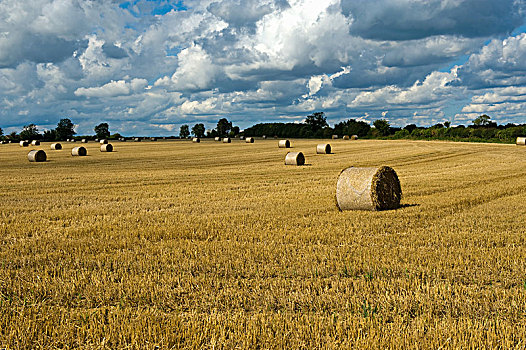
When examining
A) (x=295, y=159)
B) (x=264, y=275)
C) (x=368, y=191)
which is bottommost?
(x=264, y=275)

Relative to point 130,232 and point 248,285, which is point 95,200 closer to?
point 130,232

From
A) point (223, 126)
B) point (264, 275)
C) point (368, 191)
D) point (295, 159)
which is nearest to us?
point (264, 275)

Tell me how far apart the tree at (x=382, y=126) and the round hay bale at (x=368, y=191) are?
8799cm

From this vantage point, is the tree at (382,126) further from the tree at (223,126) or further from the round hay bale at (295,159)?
the round hay bale at (295,159)

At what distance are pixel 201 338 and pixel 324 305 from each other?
1650mm

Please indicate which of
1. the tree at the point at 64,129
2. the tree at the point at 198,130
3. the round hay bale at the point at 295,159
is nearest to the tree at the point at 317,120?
the tree at the point at 198,130

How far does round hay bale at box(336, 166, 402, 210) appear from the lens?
12.7 meters

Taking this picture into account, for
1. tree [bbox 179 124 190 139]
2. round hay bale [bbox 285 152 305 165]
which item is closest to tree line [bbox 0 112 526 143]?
tree [bbox 179 124 190 139]

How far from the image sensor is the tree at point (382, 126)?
10064 centimetres

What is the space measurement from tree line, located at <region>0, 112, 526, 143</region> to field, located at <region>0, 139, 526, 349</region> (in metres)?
56.6

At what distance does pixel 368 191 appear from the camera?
12742 mm

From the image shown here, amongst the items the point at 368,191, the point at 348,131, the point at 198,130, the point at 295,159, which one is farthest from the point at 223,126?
the point at 368,191

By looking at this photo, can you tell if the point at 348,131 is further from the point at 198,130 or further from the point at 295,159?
the point at 295,159

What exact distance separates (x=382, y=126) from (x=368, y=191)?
98.7m
